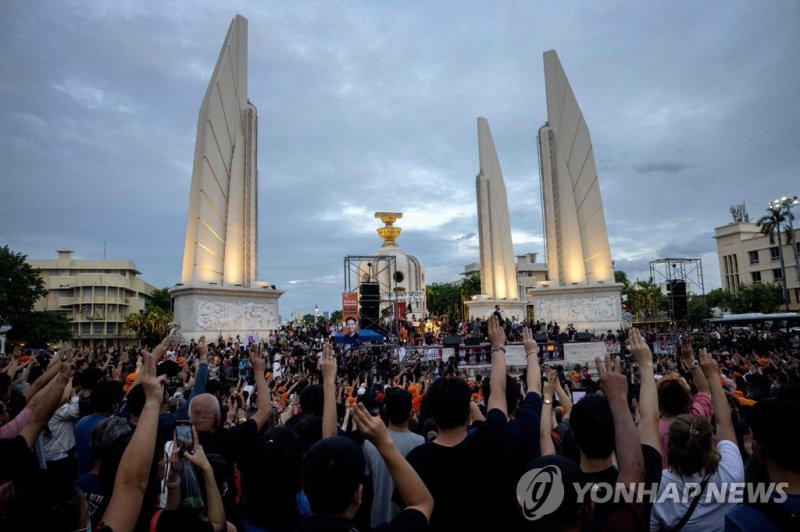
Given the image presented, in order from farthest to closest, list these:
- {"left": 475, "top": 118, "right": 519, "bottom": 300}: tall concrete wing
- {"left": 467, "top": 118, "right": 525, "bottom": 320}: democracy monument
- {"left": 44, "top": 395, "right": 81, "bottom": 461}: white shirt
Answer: {"left": 475, "top": 118, "right": 519, "bottom": 300}: tall concrete wing
{"left": 467, "top": 118, "right": 525, "bottom": 320}: democracy monument
{"left": 44, "top": 395, "right": 81, "bottom": 461}: white shirt

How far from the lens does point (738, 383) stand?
333 inches

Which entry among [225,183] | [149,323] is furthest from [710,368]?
[149,323]

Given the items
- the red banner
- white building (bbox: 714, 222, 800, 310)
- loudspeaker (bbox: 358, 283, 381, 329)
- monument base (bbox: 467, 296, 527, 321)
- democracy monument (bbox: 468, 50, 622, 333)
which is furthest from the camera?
white building (bbox: 714, 222, 800, 310)

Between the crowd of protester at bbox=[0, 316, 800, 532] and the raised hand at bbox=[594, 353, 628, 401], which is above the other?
the raised hand at bbox=[594, 353, 628, 401]

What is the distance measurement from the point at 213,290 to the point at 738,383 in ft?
72.1

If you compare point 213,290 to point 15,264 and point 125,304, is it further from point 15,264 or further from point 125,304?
point 125,304

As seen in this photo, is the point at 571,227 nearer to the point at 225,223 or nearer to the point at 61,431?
the point at 225,223

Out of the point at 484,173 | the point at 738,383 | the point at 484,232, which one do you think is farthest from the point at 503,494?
the point at 484,173

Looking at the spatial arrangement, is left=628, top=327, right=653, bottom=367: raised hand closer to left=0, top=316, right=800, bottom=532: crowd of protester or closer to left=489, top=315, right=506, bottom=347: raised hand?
left=0, top=316, right=800, bottom=532: crowd of protester

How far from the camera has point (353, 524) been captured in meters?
1.74

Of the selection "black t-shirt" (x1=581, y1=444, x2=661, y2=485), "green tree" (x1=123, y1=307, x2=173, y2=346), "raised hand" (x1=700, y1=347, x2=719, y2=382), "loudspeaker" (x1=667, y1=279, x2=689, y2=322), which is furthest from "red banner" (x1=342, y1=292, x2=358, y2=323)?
"green tree" (x1=123, y1=307, x2=173, y2=346)

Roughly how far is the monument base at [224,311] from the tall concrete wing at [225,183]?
30.9 inches

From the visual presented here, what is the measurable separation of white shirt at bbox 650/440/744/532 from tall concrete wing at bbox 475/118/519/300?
3388 centimetres

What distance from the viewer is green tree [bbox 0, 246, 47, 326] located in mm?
33719
